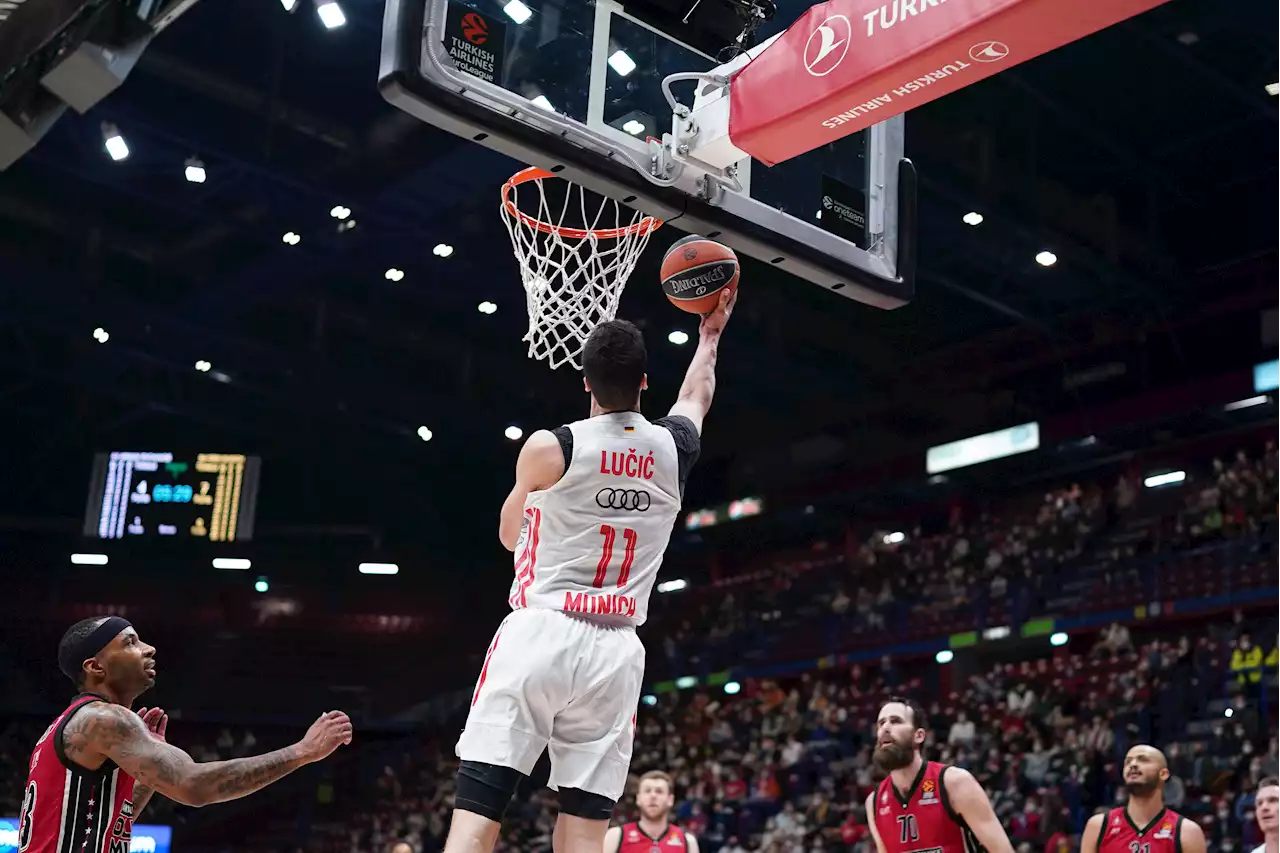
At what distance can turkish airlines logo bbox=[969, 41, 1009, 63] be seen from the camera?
5.23 metres

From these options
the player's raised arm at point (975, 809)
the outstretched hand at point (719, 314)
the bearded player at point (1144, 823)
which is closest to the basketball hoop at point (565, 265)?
the outstretched hand at point (719, 314)

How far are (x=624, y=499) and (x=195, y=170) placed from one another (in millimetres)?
12728

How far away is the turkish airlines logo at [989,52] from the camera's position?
5227 mm

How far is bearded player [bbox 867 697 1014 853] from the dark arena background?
5.30m

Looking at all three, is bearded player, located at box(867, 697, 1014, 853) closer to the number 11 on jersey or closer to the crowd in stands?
the number 11 on jersey

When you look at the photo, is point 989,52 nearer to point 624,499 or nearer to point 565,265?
point 624,499

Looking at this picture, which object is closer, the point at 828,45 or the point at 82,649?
the point at 82,649

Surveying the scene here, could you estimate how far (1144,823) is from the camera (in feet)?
27.6

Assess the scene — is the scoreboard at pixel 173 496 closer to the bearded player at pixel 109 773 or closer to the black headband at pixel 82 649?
the black headband at pixel 82 649

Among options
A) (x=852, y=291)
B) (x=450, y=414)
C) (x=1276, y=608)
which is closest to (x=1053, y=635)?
(x=1276, y=608)

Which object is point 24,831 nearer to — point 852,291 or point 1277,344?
point 852,291

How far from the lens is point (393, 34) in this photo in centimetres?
568

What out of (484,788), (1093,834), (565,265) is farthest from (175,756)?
(1093,834)

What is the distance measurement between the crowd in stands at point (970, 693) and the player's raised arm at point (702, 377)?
10998mm
